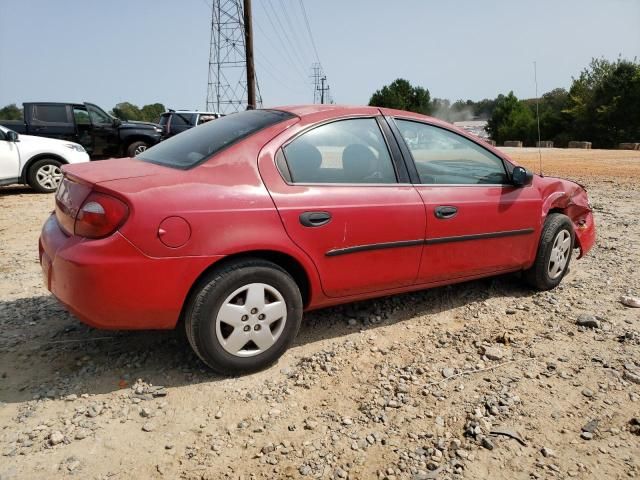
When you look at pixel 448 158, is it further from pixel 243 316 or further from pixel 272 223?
pixel 243 316

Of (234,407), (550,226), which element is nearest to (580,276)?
(550,226)

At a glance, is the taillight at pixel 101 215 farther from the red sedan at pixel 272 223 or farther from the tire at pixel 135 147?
the tire at pixel 135 147

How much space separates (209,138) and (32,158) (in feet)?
24.9

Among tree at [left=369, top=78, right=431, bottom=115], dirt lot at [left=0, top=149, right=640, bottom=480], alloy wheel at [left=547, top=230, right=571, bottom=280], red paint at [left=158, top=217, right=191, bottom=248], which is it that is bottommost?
dirt lot at [left=0, top=149, right=640, bottom=480]

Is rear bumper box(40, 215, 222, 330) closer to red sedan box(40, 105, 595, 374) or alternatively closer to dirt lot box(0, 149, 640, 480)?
red sedan box(40, 105, 595, 374)

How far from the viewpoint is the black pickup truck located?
12.2 m

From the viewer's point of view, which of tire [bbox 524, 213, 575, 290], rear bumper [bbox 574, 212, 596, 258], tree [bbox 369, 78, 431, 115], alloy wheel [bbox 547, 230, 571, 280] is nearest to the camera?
tire [bbox 524, 213, 575, 290]

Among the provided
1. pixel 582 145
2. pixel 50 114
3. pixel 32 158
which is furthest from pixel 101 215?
pixel 582 145

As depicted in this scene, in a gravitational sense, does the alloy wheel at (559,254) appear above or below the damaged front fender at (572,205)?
below

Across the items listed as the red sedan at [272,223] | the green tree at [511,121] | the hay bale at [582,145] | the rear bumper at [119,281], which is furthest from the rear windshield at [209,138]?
the green tree at [511,121]

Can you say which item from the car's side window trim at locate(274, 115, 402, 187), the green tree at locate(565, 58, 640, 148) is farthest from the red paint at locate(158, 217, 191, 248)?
the green tree at locate(565, 58, 640, 148)

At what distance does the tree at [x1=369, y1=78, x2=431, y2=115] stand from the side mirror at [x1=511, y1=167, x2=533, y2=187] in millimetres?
74250

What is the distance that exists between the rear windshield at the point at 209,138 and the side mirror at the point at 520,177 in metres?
1.77

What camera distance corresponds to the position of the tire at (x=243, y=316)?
8.45 ft
